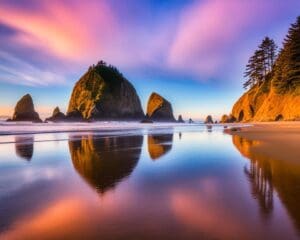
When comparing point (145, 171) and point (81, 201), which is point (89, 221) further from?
point (145, 171)

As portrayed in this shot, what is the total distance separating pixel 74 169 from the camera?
21.4 feet

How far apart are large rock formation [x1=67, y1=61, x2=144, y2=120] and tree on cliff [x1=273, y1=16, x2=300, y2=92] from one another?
7719 cm

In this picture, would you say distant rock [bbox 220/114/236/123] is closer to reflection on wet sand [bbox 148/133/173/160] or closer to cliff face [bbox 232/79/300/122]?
cliff face [bbox 232/79/300/122]

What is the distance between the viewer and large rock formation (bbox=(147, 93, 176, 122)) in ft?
463

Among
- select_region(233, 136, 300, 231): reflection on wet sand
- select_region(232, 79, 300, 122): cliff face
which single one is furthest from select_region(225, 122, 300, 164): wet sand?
select_region(232, 79, 300, 122): cliff face

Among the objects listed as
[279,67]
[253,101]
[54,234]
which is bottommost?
[54,234]

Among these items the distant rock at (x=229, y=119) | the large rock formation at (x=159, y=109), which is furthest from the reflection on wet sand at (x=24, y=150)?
the large rock formation at (x=159, y=109)

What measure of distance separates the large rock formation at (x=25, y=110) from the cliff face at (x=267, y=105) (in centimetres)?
8077

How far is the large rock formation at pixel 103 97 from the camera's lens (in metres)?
109

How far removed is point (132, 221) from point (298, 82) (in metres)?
39.9

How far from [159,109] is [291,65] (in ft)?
359

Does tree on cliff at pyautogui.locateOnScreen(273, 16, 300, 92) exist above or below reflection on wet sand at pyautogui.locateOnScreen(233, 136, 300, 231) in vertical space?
above

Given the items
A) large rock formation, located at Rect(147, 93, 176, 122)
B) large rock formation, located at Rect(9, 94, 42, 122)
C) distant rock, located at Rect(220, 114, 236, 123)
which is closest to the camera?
distant rock, located at Rect(220, 114, 236, 123)


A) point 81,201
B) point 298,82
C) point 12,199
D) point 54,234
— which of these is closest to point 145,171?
point 81,201
